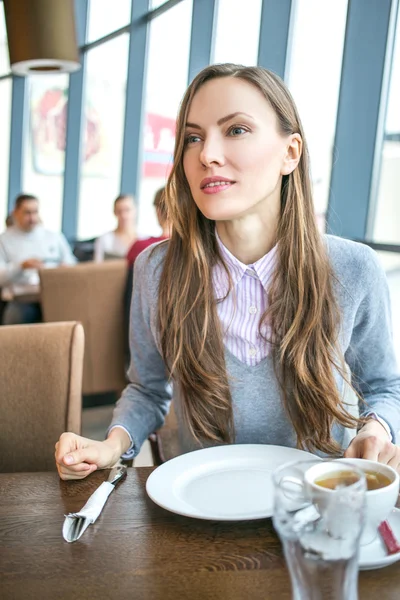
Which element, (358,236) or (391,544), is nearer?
(391,544)

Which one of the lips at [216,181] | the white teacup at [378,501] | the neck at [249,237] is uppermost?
the lips at [216,181]

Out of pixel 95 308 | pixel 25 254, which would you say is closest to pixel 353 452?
pixel 95 308

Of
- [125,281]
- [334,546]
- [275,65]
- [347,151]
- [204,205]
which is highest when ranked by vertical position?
[275,65]

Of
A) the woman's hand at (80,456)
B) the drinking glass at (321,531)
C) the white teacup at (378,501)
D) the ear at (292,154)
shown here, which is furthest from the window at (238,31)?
the drinking glass at (321,531)

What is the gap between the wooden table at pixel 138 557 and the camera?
745 millimetres

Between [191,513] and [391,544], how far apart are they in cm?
25

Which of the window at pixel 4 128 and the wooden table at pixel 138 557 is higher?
the window at pixel 4 128

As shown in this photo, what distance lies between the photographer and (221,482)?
39.1 inches

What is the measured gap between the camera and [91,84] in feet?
27.0

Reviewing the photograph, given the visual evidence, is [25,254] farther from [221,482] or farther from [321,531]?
[321,531]

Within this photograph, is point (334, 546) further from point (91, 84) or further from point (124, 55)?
point (91, 84)

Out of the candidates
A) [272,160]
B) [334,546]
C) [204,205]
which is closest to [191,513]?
[334,546]

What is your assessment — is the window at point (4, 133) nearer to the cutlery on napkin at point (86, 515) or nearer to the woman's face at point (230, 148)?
the woman's face at point (230, 148)

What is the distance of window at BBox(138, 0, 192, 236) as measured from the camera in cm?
617
